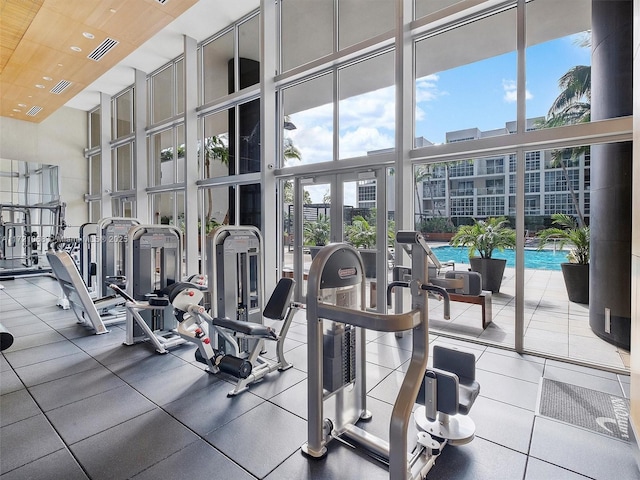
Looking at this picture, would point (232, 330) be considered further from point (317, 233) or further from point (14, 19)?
point (14, 19)

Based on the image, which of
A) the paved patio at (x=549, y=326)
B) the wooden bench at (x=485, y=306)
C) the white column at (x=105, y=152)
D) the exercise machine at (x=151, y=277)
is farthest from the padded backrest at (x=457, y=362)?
the white column at (x=105, y=152)

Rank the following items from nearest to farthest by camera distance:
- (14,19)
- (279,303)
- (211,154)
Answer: (279,303)
(14,19)
(211,154)

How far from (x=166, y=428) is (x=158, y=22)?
18.9ft

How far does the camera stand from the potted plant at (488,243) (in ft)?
12.8

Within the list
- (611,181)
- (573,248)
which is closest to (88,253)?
(573,248)

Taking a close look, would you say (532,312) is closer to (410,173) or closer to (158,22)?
(410,173)

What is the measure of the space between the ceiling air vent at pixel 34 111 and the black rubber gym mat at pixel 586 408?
12.1 meters

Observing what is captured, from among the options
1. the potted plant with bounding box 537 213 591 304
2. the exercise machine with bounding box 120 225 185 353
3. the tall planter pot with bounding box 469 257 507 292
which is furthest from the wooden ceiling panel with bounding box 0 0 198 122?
the potted plant with bounding box 537 213 591 304

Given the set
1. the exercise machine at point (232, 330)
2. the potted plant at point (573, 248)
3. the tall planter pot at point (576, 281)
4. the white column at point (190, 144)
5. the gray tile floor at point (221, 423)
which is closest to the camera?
the gray tile floor at point (221, 423)

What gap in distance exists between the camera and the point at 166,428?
7.68 ft

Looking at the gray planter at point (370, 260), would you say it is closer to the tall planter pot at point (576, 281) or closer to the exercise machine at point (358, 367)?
the tall planter pot at point (576, 281)

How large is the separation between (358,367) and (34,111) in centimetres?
1150

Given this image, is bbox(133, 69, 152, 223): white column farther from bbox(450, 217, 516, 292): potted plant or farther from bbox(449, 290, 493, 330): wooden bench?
bbox(449, 290, 493, 330): wooden bench

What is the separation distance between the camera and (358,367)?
7.50 feet
